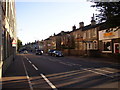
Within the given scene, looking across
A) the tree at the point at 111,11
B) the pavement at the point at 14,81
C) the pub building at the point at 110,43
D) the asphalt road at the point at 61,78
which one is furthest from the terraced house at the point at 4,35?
the pub building at the point at 110,43

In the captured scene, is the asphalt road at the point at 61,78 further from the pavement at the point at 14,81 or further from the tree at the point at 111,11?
the tree at the point at 111,11

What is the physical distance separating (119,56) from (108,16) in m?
9.17

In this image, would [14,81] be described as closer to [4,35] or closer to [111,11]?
[4,35]

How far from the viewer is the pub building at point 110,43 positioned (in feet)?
88.5

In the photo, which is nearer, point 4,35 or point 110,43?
point 4,35

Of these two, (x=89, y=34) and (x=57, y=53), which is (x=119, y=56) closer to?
(x=89, y=34)

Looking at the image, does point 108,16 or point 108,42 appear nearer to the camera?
point 108,16

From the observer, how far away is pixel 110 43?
29.3 meters

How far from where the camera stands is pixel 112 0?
59.0 ft

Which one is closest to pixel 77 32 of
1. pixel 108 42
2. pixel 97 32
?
pixel 97 32

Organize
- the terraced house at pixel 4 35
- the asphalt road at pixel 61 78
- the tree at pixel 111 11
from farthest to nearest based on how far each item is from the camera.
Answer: the tree at pixel 111 11
the terraced house at pixel 4 35
the asphalt road at pixel 61 78

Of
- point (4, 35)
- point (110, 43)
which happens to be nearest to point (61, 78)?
point (4, 35)

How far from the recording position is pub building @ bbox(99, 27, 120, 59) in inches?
1062

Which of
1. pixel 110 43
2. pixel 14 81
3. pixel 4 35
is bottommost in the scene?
pixel 14 81
